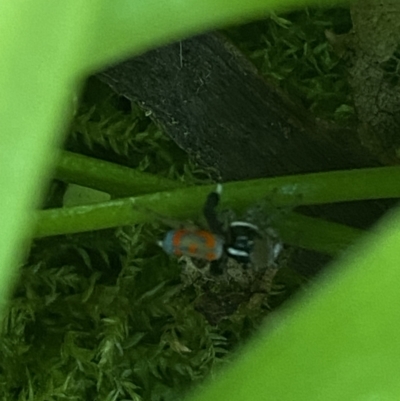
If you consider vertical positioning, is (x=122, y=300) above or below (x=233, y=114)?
below

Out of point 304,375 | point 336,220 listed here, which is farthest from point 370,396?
point 336,220

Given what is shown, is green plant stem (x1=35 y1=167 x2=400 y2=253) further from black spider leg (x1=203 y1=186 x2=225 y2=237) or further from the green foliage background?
the green foliage background

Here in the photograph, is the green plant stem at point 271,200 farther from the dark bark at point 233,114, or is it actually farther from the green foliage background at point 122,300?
the green foliage background at point 122,300

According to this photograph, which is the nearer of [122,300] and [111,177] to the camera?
[111,177]

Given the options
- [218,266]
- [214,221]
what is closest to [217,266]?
[218,266]

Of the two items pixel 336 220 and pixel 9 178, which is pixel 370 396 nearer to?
pixel 9 178

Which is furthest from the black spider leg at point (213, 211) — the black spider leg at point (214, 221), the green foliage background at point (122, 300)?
A: the green foliage background at point (122, 300)

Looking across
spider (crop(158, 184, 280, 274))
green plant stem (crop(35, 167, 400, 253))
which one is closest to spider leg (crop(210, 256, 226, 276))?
spider (crop(158, 184, 280, 274))

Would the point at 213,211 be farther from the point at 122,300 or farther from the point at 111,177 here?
the point at 122,300
